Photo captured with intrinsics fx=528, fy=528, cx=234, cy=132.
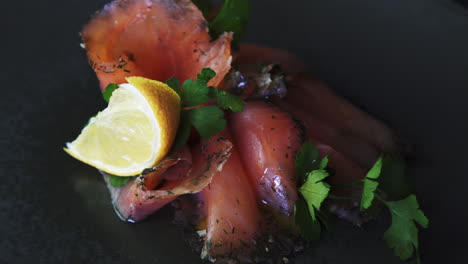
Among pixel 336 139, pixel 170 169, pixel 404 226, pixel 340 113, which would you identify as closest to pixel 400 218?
pixel 404 226

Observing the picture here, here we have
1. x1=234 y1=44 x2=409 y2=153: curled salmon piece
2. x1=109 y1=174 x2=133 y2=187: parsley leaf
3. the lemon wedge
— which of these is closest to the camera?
the lemon wedge

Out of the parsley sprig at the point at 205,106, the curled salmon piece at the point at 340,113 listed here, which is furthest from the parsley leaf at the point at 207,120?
the curled salmon piece at the point at 340,113

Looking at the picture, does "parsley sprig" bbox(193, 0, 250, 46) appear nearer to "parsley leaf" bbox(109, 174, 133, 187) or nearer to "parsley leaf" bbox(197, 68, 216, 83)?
"parsley leaf" bbox(197, 68, 216, 83)

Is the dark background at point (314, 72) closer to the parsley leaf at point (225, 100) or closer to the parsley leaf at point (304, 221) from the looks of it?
the parsley leaf at point (304, 221)

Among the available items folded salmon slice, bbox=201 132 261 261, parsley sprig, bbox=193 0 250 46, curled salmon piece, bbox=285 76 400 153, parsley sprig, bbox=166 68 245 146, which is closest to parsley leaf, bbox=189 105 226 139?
parsley sprig, bbox=166 68 245 146

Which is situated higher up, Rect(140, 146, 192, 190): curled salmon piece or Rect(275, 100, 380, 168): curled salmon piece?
Rect(275, 100, 380, 168): curled salmon piece

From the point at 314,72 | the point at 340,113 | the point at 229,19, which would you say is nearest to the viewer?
the point at 229,19

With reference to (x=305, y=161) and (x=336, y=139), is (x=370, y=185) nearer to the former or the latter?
(x=305, y=161)
